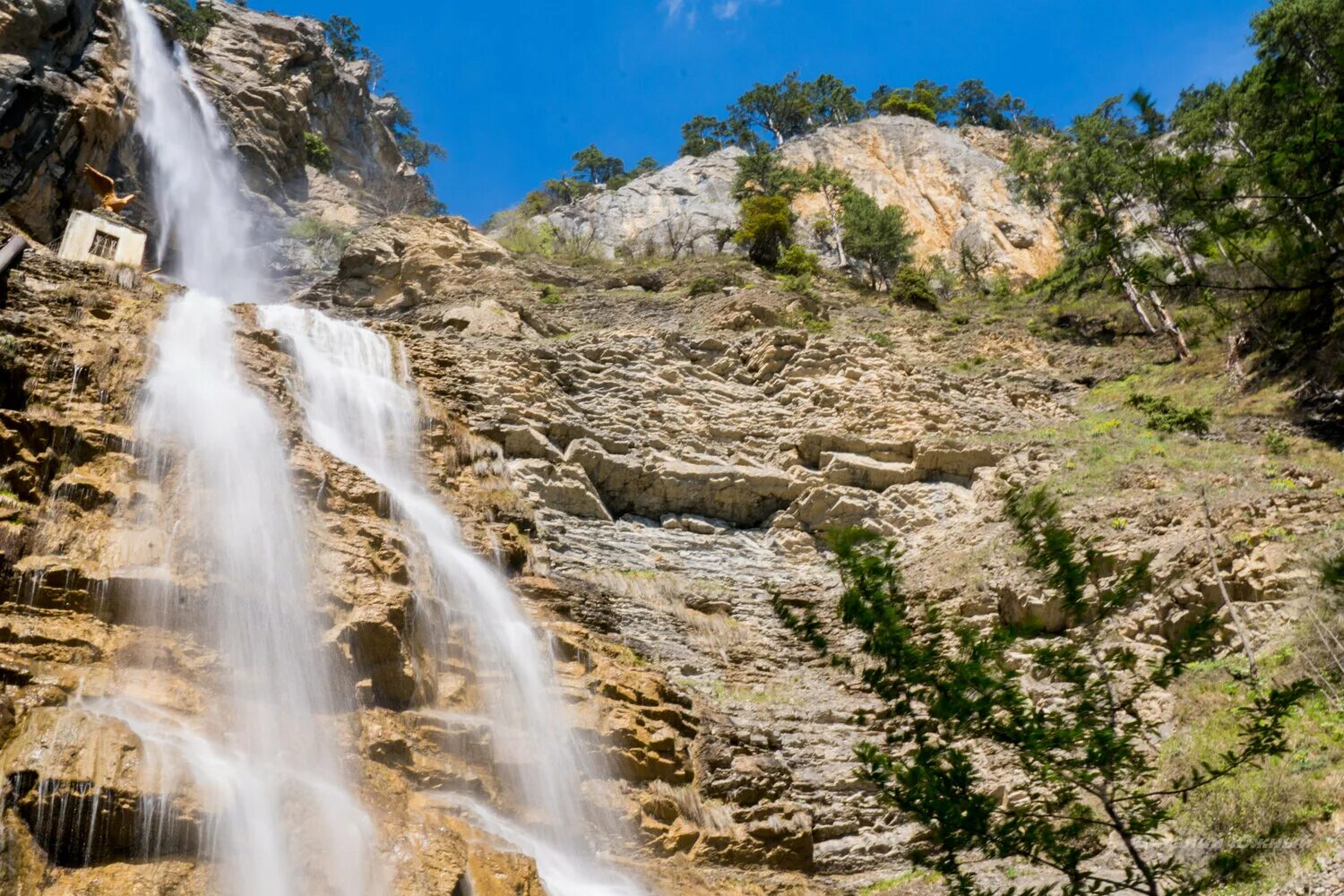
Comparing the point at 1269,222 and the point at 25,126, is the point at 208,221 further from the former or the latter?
the point at 1269,222

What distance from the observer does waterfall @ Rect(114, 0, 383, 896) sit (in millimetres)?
7641

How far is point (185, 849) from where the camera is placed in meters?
7.32

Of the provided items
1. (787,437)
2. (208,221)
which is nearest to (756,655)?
(787,437)

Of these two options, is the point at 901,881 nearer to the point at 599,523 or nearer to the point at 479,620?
the point at 479,620

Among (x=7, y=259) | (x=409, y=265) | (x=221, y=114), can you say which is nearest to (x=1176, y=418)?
(x=409, y=265)

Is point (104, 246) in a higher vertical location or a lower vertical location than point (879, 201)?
lower

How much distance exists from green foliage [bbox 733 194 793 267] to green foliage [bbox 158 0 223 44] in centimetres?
2771

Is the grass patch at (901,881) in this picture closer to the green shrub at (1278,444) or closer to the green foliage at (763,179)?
the green shrub at (1278,444)

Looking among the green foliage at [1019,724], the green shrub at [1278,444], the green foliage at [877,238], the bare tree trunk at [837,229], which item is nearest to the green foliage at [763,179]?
the bare tree trunk at [837,229]

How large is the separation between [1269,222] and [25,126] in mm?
31225

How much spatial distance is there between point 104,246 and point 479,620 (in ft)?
57.5

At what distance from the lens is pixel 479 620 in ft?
40.9

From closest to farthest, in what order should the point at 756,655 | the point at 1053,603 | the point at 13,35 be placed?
1. the point at 1053,603
2. the point at 756,655
3. the point at 13,35

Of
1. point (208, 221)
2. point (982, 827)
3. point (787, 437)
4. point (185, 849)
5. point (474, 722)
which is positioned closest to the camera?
point (982, 827)
